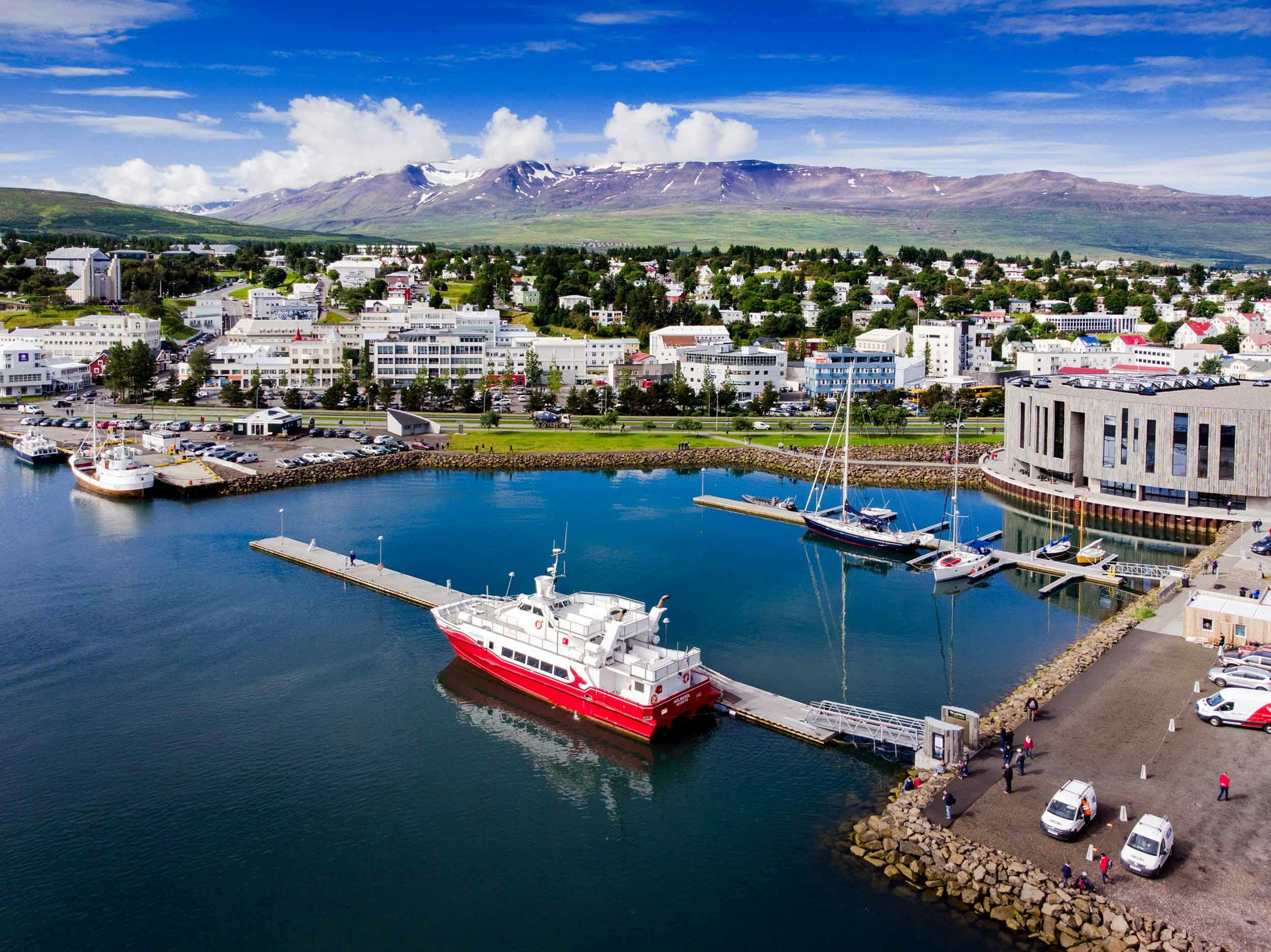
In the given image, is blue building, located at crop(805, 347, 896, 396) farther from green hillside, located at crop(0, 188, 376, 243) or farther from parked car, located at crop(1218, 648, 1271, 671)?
green hillside, located at crop(0, 188, 376, 243)

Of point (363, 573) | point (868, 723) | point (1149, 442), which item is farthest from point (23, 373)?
point (868, 723)

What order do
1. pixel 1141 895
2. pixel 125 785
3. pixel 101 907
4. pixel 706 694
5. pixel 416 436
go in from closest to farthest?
1. pixel 1141 895
2. pixel 101 907
3. pixel 125 785
4. pixel 706 694
5. pixel 416 436

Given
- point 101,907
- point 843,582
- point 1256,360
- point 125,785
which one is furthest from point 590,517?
point 1256,360

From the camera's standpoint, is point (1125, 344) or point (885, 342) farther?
point (1125, 344)

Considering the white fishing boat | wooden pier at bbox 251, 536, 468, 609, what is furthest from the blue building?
wooden pier at bbox 251, 536, 468, 609

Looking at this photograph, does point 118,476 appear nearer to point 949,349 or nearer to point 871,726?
point 871,726

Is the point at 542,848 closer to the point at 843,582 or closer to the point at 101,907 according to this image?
the point at 101,907
